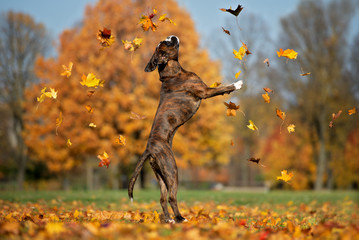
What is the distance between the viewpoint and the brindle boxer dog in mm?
4605

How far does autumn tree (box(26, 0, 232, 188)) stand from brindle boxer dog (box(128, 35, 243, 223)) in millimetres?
12919

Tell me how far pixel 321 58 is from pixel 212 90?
76.9 ft

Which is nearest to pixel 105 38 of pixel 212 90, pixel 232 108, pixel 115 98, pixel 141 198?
pixel 212 90

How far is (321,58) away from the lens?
25.9 meters

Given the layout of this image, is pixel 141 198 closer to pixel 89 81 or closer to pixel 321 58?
pixel 89 81

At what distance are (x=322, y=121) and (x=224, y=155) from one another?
9154mm

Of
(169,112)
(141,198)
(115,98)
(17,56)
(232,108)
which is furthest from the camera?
(17,56)

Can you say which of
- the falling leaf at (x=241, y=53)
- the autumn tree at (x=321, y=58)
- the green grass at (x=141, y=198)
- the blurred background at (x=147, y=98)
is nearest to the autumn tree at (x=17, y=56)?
the blurred background at (x=147, y=98)

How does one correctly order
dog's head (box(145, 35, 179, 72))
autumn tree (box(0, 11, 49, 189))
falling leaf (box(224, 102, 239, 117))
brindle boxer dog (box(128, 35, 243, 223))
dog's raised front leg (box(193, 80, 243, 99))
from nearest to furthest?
brindle boxer dog (box(128, 35, 243, 223)) → dog's raised front leg (box(193, 80, 243, 99)) → dog's head (box(145, 35, 179, 72)) → falling leaf (box(224, 102, 239, 117)) → autumn tree (box(0, 11, 49, 189))

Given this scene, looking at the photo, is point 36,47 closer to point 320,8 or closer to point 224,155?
point 224,155

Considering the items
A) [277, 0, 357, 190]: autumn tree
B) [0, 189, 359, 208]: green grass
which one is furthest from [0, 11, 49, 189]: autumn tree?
[277, 0, 357, 190]: autumn tree

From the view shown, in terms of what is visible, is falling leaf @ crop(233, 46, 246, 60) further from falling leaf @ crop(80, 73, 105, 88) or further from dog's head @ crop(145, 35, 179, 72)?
falling leaf @ crop(80, 73, 105, 88)

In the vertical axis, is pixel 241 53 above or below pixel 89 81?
above

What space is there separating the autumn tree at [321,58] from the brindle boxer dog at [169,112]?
21975 mm
